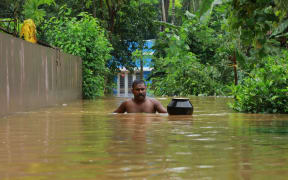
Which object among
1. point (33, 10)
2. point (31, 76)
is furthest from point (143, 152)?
point (33, 10)

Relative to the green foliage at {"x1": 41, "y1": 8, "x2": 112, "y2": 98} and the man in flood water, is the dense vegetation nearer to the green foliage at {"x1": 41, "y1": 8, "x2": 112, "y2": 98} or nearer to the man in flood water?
the green foliage at {"x1": 41, "y1": 8, "x2": 112, "y2": 98}

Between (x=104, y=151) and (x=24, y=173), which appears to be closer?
(x=24, y=173)

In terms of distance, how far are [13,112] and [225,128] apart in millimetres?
5387

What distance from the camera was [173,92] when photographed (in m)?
24.5

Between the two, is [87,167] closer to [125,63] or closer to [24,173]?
[24,173]

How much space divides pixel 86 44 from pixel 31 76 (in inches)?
321

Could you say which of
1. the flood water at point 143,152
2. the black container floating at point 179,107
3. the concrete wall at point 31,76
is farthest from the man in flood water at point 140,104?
the flood water at point 143,152

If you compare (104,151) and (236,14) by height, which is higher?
(236,14)

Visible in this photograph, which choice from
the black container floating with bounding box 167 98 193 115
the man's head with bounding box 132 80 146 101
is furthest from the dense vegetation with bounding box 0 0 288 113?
the black container floating with bounding box 167 98 193 115

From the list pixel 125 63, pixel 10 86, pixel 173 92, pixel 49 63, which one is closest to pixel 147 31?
pixel 125 63

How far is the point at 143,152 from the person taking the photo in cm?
521

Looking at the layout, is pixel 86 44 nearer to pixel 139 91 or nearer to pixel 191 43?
pixel 191 43

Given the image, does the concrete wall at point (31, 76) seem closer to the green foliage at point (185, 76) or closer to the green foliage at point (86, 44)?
the green foliage at point (86, 44)

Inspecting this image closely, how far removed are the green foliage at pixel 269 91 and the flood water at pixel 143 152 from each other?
340 centimetres
